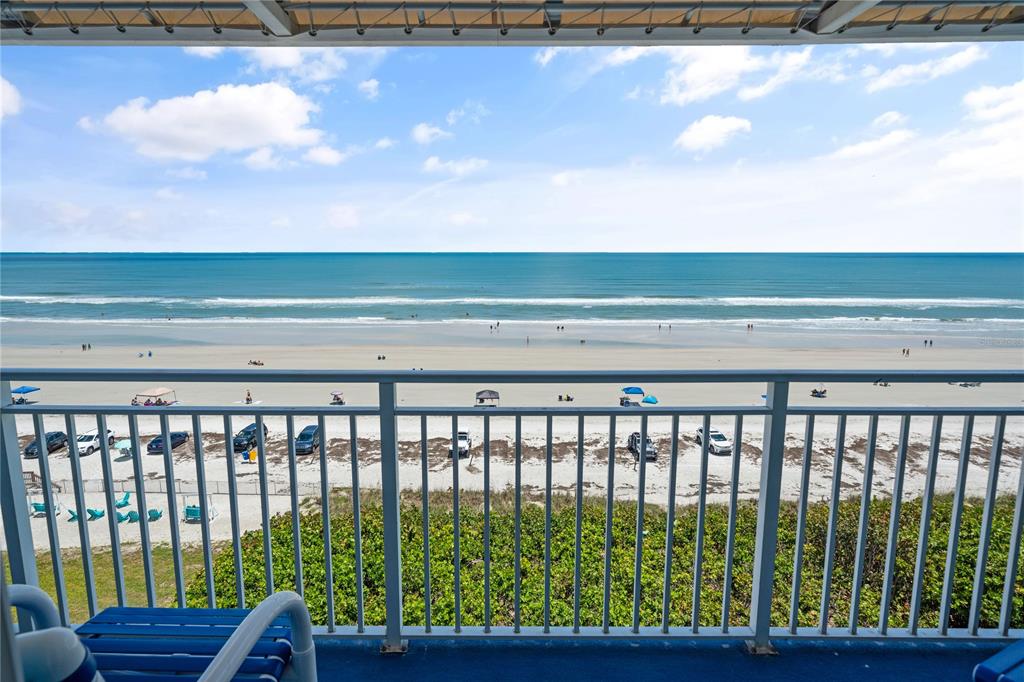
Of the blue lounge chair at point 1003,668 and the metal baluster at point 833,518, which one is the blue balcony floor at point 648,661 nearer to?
the metal baluster at point 833,518

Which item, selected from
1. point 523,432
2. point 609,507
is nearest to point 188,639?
point 609,507

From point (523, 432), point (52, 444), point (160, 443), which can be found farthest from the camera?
point (523, 432)

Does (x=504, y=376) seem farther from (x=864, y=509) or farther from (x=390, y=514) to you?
(x=864, y=509)

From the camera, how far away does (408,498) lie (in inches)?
302

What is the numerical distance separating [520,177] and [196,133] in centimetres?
2753

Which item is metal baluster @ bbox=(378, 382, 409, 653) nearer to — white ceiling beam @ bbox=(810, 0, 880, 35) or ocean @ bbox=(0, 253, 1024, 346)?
white ceiling beam @ bbox=(810, 0, 880, 35)

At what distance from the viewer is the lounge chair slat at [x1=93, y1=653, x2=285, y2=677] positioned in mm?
1271

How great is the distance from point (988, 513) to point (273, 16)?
296cm

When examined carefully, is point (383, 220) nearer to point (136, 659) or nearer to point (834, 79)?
point (834, 79)

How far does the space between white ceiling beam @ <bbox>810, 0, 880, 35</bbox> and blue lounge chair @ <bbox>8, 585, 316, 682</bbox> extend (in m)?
2.31

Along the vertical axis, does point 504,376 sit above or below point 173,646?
above

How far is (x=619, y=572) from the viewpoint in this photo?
14.5ft

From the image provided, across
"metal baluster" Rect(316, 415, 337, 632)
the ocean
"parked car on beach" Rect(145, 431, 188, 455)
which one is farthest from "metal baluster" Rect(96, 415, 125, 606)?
the ocean

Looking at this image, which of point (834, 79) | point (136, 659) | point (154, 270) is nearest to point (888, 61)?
point (834, 79)
